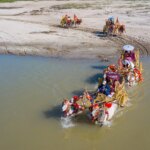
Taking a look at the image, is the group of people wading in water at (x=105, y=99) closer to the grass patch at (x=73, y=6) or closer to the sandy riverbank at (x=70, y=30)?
the sandy riverbank at (x=70, y=30)

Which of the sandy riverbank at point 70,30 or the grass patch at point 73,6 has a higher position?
the grass patch at point 73,6

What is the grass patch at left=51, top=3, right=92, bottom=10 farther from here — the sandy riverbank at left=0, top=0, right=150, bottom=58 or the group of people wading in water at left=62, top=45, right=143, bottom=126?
the group of people wading in water at left=62, top=45, right=143, bottom=126

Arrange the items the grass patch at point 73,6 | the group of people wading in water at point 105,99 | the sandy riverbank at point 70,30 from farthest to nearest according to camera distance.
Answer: the grass patch at point 73,6 < the sandy riverbank at point 70,30 < the group of people wading in water at point 105,99

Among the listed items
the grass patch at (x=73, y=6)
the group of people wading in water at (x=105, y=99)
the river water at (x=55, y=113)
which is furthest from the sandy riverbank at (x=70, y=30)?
the group of people wading in water at (x=105, y=99)

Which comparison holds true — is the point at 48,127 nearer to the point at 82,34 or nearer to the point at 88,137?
the point at 88,137

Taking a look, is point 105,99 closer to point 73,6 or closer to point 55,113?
point 55,113

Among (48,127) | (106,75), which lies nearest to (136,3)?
(106,75)

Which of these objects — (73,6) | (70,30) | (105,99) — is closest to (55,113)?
(105,99)
